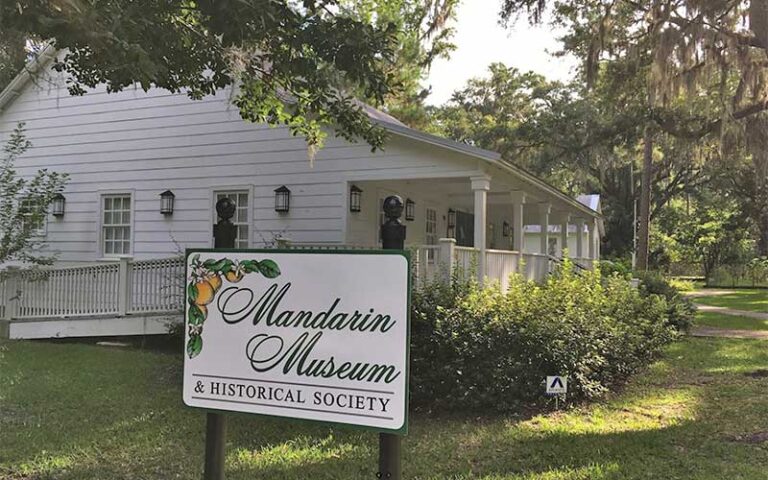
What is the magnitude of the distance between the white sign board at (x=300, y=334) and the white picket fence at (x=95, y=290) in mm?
7092

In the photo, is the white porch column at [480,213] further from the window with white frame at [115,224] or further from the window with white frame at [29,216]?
the window with white frame at [115,224]

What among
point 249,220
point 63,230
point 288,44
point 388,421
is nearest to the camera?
point 388,421

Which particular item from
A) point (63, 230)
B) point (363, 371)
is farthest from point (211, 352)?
point (63, 230)

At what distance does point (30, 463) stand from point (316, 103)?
4.15 metres

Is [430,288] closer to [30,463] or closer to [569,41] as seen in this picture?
[30,463]

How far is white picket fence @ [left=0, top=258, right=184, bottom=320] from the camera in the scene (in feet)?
32.7

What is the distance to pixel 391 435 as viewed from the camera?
2615 millimetres

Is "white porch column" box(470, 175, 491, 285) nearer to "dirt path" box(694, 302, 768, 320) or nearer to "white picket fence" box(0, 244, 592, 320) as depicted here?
"white picket fence" box(0, 244, 592, 320)

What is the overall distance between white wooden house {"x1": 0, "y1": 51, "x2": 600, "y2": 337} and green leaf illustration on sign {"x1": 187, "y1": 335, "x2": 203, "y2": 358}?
532 centimetres

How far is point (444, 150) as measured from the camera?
955 cm

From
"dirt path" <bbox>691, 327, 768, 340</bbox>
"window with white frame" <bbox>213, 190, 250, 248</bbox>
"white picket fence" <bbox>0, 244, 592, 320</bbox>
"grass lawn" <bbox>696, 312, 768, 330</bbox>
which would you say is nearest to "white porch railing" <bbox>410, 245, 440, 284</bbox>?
"white picket fence" <bbox>0, 244, 592, 320</bbox>

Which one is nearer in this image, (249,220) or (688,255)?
(249,220)

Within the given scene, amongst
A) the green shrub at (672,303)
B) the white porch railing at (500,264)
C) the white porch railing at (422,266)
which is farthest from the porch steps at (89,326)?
the green shrub at (672,303)

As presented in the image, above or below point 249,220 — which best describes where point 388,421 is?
below
